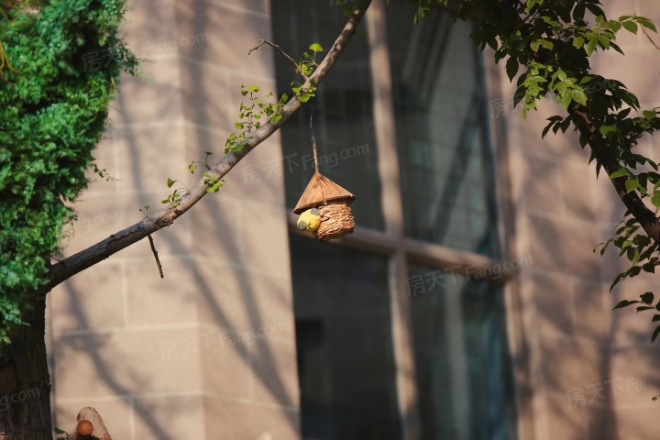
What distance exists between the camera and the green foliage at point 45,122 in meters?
5.18

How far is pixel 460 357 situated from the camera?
31.7ft

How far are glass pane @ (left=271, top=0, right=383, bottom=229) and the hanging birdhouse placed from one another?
2.92 m

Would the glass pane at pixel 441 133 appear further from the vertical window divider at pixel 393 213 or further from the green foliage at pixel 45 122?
the green foliage at pixel 45 122

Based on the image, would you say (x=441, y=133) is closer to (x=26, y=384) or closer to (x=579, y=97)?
(x=579, y=97)

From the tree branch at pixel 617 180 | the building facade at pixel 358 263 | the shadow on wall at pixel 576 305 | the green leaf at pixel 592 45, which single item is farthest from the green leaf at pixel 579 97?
the shadow on wall at pixel 576 305

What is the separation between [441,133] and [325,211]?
4.11 m

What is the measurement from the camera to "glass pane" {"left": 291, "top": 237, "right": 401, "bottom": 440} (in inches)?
344

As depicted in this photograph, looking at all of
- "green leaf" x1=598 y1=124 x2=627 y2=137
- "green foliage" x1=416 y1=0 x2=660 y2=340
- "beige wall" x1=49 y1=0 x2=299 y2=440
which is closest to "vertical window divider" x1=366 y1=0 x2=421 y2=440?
"beige wall" x1=49 y1=0 x2=299 y2=440

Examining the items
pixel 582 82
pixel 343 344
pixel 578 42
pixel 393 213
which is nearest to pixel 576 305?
pixel 393 213

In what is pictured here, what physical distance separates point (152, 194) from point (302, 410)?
1.61 m

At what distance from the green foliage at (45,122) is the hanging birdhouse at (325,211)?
3.13 feet

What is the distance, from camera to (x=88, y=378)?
7.87m

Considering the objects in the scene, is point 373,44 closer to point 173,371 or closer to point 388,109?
point 388,109

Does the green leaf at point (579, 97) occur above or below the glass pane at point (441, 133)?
below
